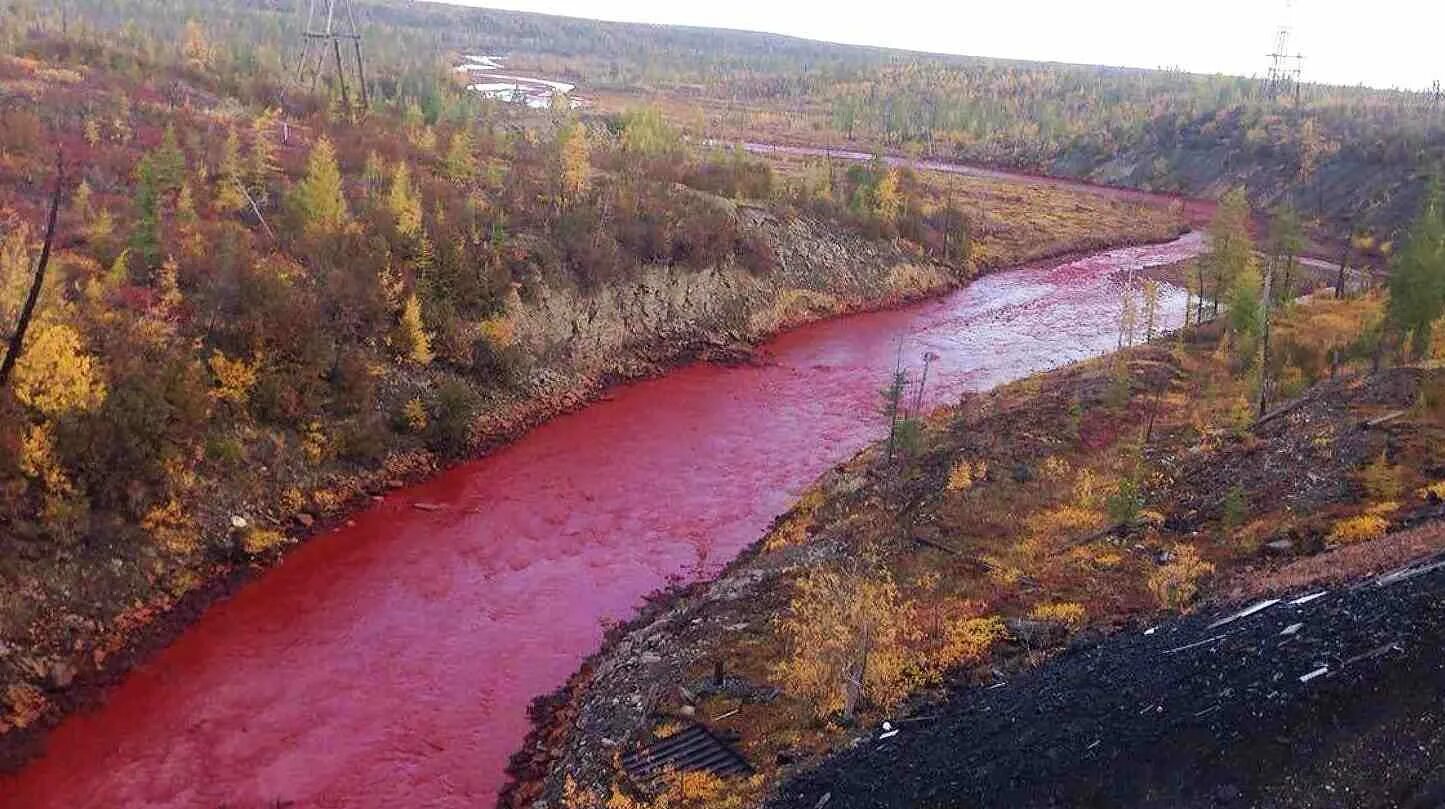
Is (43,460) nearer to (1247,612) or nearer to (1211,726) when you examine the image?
(1211,726)

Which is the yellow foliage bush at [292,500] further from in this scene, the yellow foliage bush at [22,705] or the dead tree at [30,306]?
the yellow foliage bush at [22,705]

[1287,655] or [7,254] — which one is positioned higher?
[7,254]

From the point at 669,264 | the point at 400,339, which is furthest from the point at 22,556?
the point at 669,264

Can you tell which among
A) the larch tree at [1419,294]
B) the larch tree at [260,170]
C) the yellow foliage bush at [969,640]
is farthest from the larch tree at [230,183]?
the larch tree at [1419,294]

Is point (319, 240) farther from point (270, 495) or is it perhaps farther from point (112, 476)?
point (112, 476)

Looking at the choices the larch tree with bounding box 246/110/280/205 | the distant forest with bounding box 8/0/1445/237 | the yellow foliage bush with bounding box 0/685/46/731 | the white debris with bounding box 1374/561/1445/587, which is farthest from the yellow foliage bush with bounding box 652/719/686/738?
the distant forest with bounding box 8/0/1445/237

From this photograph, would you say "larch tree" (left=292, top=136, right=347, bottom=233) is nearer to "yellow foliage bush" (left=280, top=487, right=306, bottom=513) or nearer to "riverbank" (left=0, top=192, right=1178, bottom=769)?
"riverbank" (left=0, top=192, right=1178, bottom=769)
